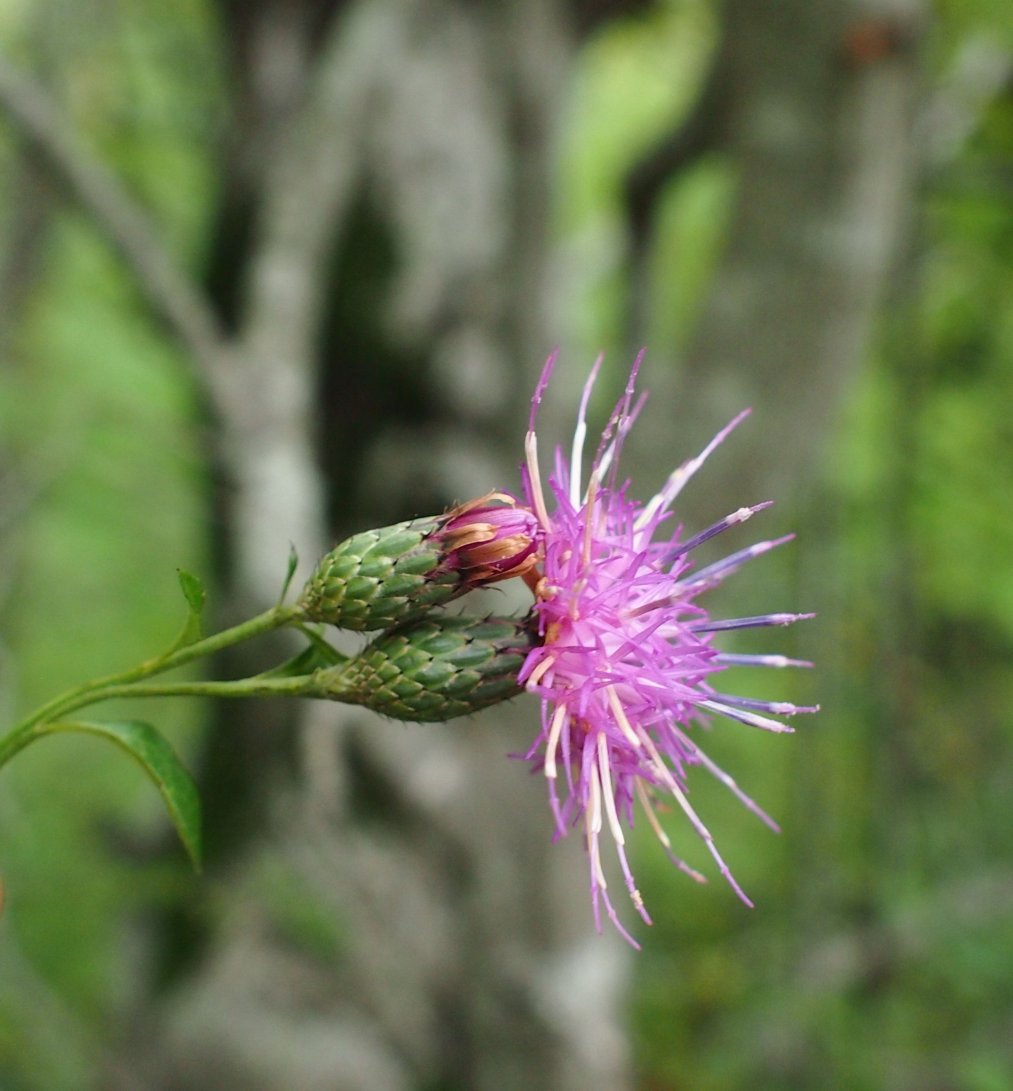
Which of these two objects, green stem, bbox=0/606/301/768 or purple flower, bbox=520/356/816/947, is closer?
green stem, bbox=0/606/301/768

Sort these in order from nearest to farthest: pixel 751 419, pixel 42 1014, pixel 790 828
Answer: pixel 42 1014, pixel 751 419, pixel 790 828

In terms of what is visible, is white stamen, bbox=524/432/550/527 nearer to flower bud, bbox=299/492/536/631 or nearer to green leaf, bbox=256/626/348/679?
flower bud, bbox=299/492/536/631

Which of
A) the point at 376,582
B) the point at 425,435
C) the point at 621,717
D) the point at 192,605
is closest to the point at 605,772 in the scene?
the point at 621,717

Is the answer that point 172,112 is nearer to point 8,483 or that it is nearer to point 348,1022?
point 8,483

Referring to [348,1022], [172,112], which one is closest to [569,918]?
[348,1022]

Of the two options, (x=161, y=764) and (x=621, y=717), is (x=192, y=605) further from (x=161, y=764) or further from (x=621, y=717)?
(x=621, y=717)

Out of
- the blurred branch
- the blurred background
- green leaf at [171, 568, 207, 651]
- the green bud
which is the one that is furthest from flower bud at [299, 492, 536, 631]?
the blurred branch

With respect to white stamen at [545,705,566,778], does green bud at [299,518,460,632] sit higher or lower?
higher
